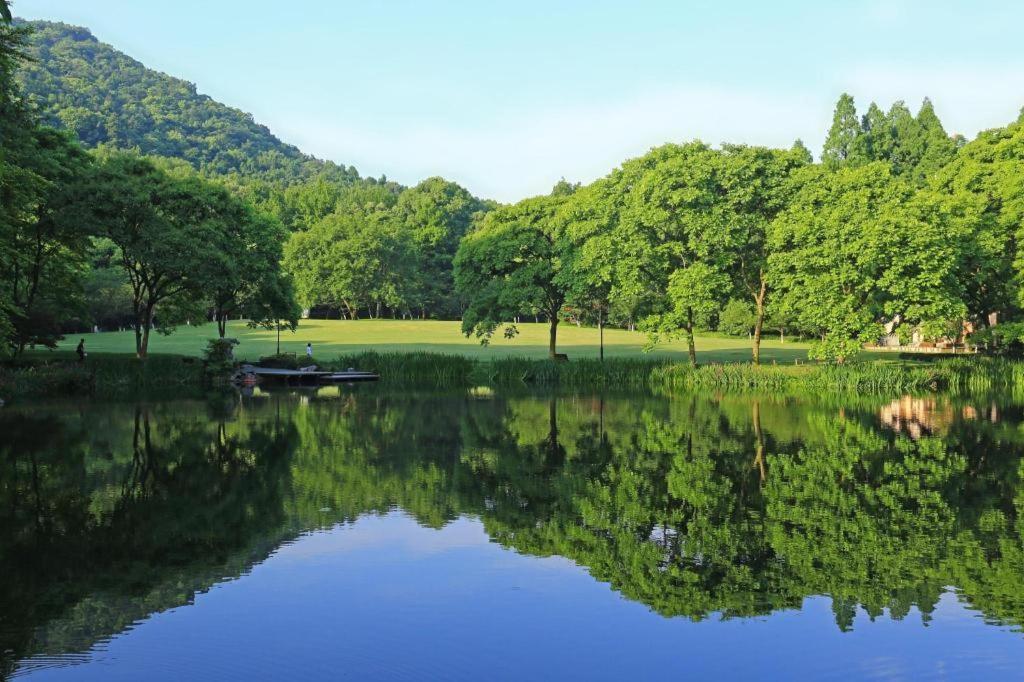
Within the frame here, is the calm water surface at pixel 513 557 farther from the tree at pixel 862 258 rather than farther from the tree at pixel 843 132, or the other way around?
the tree at pixel 843 132

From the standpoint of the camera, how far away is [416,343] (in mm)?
83188

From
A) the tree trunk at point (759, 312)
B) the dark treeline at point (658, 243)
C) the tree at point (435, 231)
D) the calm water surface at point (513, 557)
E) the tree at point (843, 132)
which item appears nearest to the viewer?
the calm water surface at point (513, 557)

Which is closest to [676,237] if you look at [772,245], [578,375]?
[772,245]

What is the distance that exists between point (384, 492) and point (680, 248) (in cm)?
3877

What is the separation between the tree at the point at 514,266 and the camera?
64.4 meters

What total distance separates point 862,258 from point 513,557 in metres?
40.1

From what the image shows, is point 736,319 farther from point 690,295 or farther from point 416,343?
point 690,295

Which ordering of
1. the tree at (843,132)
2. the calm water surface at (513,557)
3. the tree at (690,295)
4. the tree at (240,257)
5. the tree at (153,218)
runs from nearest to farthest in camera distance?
the calm water surface at (513,557)
the tree at (153,218)
the tree at (690,295)
the tree at (240,257)
the tree at (843,132)

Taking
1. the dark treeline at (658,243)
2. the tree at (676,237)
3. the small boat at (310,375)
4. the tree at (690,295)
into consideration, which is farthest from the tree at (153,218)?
the tree at (690,295)

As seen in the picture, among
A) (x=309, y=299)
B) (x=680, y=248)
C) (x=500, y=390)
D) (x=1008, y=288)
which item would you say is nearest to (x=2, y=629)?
(x=500, y=390)

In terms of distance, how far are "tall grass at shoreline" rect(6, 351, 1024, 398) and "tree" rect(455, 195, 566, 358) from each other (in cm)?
696

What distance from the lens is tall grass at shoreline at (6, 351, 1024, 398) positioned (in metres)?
49.4

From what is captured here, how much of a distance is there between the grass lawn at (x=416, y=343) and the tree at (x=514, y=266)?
5.27 meters

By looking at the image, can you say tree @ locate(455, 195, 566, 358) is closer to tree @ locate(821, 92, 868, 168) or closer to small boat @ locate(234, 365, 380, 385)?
small boat @ locate(234, 365, 380, 385)
